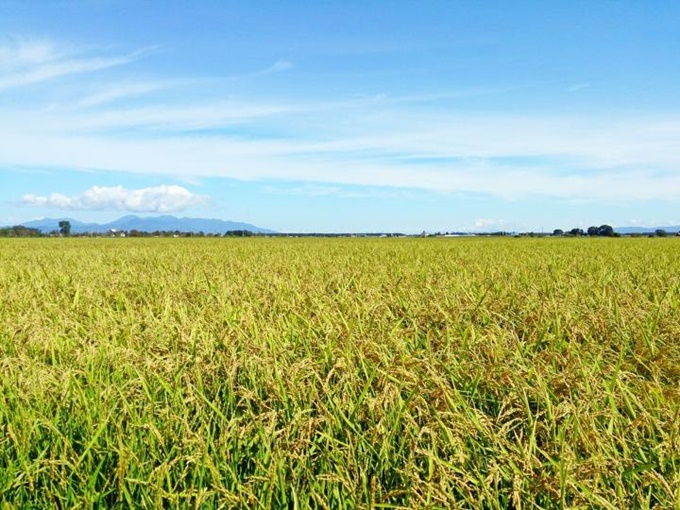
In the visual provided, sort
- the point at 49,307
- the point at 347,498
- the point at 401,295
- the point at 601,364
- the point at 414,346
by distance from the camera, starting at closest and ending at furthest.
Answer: the point at 347,498 < the point at 601,364 < the point at 414,346 < the point at 49,307 < the point at 401,295

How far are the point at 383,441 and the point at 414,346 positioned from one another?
180cm

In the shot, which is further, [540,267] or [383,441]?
[540,267]

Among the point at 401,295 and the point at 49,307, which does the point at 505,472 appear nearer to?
the point at 401,295

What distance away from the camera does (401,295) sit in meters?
6.36

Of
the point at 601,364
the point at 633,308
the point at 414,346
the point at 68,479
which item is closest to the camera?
the point at 68,479

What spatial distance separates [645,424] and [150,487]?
2041 mm

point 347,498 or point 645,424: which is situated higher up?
point 645,424

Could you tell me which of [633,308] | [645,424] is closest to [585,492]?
[645,424]

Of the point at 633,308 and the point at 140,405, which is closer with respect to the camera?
the point at 140,405

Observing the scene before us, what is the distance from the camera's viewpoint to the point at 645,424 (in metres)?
2.22

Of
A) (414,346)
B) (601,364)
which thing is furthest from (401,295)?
(601,364)

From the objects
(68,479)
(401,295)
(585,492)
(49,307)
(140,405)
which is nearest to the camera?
(585,492)

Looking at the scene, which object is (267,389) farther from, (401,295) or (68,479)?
(401,295)

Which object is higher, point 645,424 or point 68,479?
point 645,424
